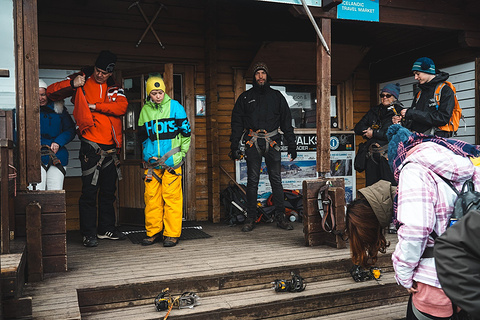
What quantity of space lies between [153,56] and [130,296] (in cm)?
345

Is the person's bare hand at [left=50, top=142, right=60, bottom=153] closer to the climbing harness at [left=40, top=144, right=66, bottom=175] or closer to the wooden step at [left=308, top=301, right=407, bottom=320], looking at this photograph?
the climbing harness at [left=40, top=144, right=66, bottom=175]

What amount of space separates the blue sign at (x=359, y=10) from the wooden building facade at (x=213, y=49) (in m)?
0.10

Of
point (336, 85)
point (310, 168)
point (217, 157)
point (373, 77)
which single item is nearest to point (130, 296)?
point (217, 157)

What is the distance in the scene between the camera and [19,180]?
348cm

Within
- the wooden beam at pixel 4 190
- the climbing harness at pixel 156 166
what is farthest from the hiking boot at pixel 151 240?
the wooden beam at pixel 4 190

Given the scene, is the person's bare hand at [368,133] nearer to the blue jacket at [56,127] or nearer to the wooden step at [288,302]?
the wooden step at [288,302]

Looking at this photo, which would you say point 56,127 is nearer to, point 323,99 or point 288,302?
point 323,99

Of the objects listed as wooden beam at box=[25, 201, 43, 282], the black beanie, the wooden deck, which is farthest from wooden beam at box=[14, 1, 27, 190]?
the black beanie

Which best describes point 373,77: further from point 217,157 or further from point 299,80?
point 217,157

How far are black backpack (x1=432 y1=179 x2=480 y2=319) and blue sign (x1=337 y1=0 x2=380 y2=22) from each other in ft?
12.2

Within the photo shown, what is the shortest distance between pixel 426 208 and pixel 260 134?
11.4 feet

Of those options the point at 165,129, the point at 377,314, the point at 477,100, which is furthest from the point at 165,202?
the point at 477,100

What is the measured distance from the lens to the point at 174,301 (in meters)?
3.27

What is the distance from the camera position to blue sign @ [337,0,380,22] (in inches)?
183
